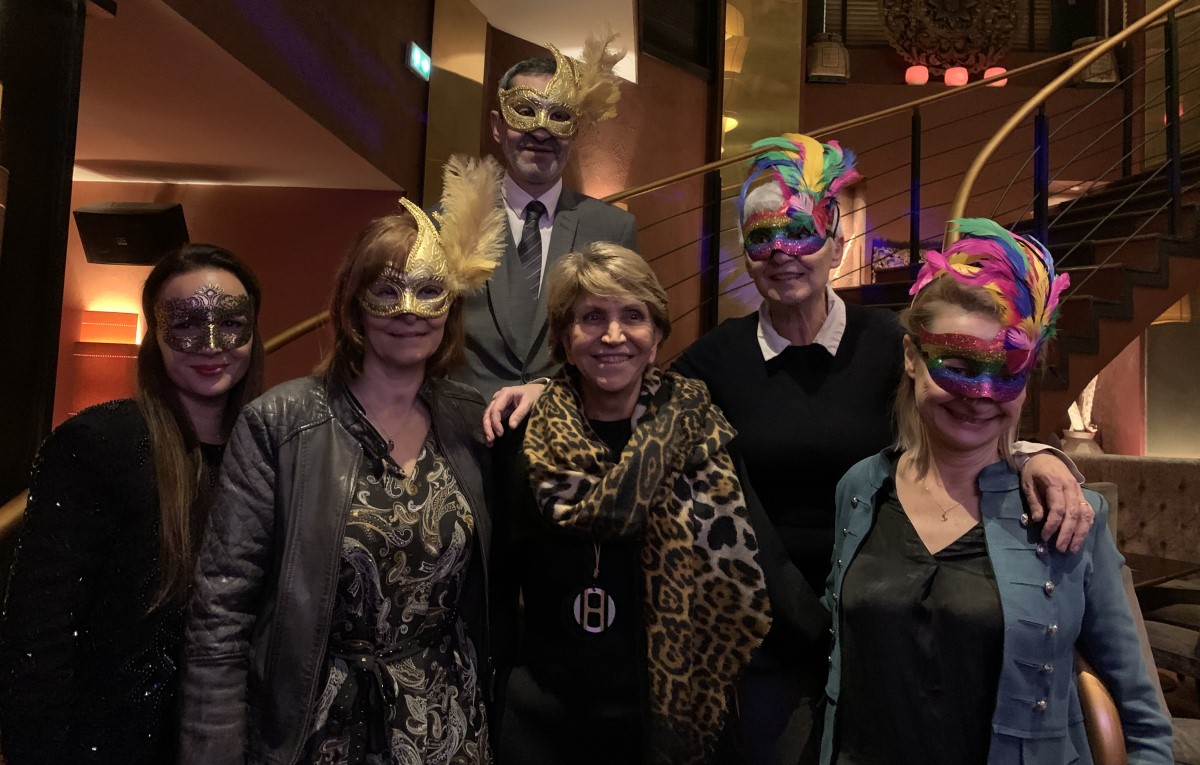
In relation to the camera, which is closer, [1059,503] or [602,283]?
[1059,503]

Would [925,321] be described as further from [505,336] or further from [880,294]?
[880,294]

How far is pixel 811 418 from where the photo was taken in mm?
1941

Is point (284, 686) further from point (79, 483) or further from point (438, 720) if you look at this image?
point (79, 483)

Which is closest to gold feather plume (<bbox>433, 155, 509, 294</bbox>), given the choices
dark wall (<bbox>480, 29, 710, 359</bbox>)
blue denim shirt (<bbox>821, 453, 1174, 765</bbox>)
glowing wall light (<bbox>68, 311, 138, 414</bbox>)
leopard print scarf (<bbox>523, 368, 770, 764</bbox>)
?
leopard print scarf (<bbox>523, 368, 770, 764</bbox>)

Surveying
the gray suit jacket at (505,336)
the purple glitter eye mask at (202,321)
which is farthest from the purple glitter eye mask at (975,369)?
the purple glitter eye mask at (202,321)

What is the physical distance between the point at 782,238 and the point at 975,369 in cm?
63

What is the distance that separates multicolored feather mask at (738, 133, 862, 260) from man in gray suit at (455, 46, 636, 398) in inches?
19.0

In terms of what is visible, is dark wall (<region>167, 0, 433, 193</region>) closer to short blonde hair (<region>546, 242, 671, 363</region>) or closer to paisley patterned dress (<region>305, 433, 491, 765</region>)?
short blonde hair (<region>546, 242, 671, 363</region>)

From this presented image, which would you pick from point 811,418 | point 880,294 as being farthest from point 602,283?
Result: point 880,294

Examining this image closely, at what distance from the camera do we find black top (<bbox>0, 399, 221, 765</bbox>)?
1.52 metres

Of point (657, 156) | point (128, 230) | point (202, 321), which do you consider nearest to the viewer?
point (202, 321)

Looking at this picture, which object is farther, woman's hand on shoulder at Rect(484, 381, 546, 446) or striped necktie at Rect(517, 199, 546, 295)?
striped necktie at Rect(517, 199, 546, 295)

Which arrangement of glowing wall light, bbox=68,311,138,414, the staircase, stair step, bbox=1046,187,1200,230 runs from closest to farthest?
1. the staircase
2. stair step, bbox=1046,187,1200,230
3. glowing wall light, bbox=68,311,138,414

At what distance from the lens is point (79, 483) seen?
1584 millimetres
